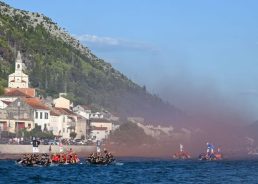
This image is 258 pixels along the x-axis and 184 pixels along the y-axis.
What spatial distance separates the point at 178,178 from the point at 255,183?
1645 cm

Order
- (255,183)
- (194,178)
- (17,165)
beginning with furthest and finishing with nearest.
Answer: (17,165) < (194,178) < (255,183)

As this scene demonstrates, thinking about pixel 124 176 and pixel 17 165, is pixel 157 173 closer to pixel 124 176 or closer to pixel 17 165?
A: pixel 124 176

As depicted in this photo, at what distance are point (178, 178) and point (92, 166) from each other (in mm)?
38353

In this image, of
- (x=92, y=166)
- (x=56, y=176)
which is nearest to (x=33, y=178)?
(x=56, y=176)

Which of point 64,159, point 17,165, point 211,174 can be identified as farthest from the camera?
point 64,159

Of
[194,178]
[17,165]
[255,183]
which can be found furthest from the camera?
[17,165]

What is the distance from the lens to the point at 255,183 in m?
135

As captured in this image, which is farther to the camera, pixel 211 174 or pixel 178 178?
pixel 211 174

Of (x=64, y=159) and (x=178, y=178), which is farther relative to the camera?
(x=64, y=159)

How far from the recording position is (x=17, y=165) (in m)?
174

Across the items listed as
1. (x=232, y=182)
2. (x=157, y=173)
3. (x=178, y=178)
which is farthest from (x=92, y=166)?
(x=232, y=182)

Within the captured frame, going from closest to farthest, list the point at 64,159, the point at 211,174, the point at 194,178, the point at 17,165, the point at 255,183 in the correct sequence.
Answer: the point at 255,183, the point at 194,178, the point at 211,174, the point at 17,165, the point at 64,159

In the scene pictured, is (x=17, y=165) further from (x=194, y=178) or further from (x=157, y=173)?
(x=194, y=178)

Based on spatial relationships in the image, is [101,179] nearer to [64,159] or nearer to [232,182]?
[232,182]
